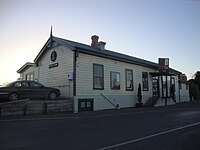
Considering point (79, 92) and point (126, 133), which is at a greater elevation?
point (79, 92)

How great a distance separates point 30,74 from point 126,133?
1848cm

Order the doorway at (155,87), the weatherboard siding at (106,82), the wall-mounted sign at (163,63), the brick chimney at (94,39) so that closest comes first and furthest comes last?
the weatherboard siding at (106,82) → the brick chimney at (94,39) → the doorway at (155,87) → the wall-mounted sign at (163,63)

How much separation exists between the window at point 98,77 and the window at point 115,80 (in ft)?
3.83

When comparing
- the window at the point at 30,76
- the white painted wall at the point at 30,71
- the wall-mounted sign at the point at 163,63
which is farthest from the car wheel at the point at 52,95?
the wall-mounted sign at the point at 163,63

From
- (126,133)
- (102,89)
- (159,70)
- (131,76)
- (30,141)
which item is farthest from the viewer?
(159,70)

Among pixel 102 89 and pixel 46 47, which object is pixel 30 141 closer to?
pixel 102 89

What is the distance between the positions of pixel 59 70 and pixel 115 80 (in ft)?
16.8

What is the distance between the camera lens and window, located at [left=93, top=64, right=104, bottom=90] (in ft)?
65.7

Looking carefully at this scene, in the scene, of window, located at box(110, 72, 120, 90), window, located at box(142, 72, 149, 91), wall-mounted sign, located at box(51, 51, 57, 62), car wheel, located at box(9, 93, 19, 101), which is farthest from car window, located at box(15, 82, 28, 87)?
window, located at box(142, 72, 149, 91)

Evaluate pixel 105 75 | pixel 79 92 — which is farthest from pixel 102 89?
pixel 79 92

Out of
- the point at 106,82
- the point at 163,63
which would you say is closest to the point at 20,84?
the point at 106,82

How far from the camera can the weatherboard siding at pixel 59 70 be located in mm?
18953

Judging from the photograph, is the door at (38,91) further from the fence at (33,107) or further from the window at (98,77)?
the window at (98,77)

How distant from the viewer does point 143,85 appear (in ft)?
83.8
